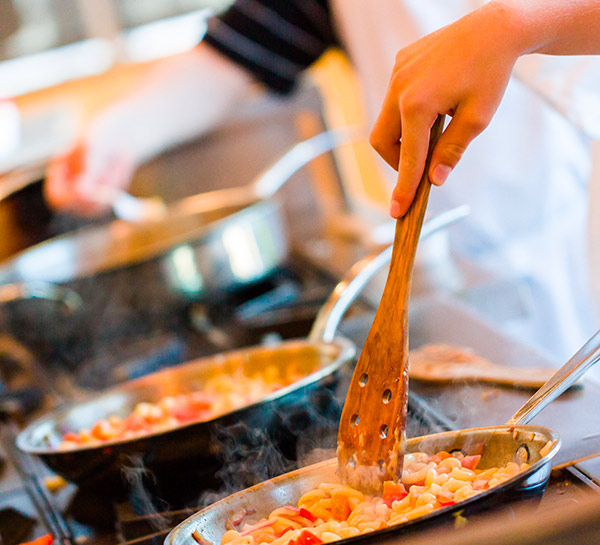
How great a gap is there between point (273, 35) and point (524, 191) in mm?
690

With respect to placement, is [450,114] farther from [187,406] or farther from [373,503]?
[187,406]

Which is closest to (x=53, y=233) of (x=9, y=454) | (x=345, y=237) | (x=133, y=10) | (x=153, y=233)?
(x=153, y=233)

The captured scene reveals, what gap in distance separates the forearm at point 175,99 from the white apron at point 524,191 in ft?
1.21

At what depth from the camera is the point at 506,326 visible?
1205mm

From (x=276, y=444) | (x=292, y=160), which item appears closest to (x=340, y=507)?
(x=276, y=444)

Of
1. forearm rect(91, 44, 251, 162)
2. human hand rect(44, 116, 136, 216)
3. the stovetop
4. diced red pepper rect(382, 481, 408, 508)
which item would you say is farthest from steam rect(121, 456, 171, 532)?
forearm rect(91, 44, 251, 162)

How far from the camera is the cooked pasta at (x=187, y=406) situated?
80cm

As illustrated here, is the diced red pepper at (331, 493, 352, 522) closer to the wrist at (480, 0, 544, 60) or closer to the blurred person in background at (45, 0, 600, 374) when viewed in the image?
the blurred person in background at (45, 0, 600, 374)

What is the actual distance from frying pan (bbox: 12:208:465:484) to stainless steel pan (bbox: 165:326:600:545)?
0.11 metres

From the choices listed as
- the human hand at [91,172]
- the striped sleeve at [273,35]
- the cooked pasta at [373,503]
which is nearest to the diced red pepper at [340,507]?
the cooked pasta at [373,503]

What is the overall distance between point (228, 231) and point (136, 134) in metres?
0.64

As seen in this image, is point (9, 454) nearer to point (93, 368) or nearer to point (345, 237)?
point (93, 368)

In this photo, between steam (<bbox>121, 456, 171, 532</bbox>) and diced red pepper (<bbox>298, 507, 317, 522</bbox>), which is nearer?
diced red pepper (<bbox>298, 507, 317, 522</bbox>)

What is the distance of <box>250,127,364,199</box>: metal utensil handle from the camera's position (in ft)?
5.16
